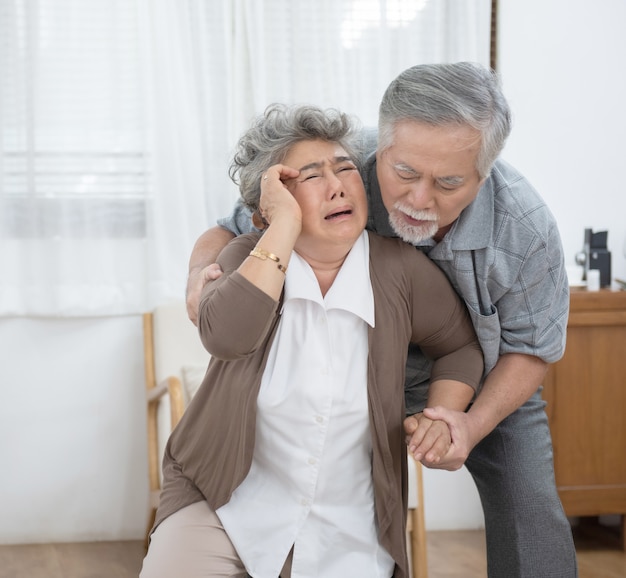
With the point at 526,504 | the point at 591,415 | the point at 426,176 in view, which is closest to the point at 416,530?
the point at 526,504

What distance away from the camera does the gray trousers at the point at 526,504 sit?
1.95 m

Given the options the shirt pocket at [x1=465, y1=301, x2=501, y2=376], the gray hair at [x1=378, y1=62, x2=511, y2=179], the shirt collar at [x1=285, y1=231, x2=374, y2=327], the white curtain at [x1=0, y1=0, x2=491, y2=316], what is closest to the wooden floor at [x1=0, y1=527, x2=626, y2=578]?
the white curtain at [x1=0, y1=0, x2=491, y2=316]

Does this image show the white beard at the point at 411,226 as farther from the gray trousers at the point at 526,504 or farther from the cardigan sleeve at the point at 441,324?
the gray trousers at the point at 526,504

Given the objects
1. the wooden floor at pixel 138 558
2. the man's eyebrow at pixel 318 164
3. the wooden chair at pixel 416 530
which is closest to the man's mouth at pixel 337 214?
the man's eyebrow at pixel 318 164

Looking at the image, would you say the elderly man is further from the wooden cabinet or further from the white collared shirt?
the wooden cabinet

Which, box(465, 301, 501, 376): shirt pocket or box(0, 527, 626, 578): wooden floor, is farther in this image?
box(0, 527, 626, 578): wooden floor

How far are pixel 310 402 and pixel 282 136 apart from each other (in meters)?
0.55

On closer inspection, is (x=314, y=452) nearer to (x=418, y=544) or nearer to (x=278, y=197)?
(x=278, y=197)

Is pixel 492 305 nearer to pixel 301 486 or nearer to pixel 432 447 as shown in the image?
pixel 432 447

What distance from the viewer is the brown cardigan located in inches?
63.4

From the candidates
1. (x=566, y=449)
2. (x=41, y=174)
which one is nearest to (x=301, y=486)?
(x=566, y=449)

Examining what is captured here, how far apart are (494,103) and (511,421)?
73cm

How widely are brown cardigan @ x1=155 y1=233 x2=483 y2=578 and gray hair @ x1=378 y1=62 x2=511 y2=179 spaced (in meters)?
0.28

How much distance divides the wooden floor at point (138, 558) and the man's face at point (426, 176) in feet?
5.89
